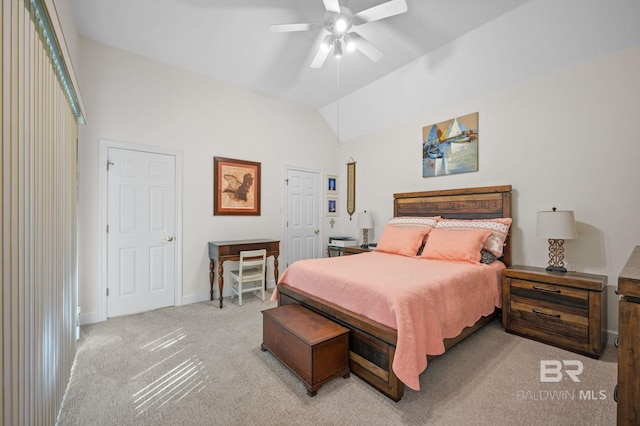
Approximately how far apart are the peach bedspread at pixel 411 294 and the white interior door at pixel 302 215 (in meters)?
1.92

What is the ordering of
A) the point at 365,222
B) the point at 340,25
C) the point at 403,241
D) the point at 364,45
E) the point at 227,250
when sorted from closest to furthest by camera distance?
the point at 340,25 → the point at 364,45 → the point at 403,241 → the point at 227,250 → the point at 365,222

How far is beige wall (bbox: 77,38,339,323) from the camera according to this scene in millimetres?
3062

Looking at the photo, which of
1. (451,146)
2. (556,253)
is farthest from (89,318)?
(556,253)

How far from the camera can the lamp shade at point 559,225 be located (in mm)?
2566

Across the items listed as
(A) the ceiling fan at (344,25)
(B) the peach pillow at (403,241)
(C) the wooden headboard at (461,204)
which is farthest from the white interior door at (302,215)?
(A) the ceiling fan at (344,25)

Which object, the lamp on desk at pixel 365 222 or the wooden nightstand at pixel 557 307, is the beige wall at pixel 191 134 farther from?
the wooden nightstand at pixel 557 307

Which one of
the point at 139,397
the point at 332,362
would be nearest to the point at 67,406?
the point at 139,397

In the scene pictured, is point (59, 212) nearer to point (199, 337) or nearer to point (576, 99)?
point (199, 337)

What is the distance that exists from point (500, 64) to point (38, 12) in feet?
12.9

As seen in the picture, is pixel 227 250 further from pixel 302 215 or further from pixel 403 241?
pixel 403 241

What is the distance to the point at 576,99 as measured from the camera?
9.16ft

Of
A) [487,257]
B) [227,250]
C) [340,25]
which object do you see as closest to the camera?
[340,25]

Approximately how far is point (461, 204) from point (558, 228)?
1.11 meters

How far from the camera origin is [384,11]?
2248 millimetres
